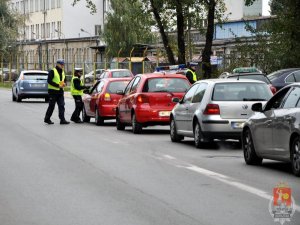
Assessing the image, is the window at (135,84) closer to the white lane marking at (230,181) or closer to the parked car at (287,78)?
the parked car at (287,78)

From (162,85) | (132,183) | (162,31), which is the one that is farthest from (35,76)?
(132,183)

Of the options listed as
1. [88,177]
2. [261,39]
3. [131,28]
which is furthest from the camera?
[131,28]

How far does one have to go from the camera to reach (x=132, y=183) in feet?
44.6

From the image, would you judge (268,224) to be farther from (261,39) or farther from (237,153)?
(261,39)

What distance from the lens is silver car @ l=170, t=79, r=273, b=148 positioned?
1989 cm

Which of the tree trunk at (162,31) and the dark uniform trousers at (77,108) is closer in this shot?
the dark uniform trousers at (77,108)

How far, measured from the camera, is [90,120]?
33281 mm

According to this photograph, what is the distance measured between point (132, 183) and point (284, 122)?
2.57 meters

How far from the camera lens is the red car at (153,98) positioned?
25.1m

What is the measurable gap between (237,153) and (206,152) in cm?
58

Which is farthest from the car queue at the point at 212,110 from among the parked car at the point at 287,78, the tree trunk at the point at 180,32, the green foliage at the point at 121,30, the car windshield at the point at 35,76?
the green foliage at the point at 121,30

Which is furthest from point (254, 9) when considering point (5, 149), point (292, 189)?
point (292, 189)

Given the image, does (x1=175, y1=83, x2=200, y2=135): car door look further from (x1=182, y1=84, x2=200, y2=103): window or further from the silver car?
the silver car

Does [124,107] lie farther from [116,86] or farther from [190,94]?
[190,94]
